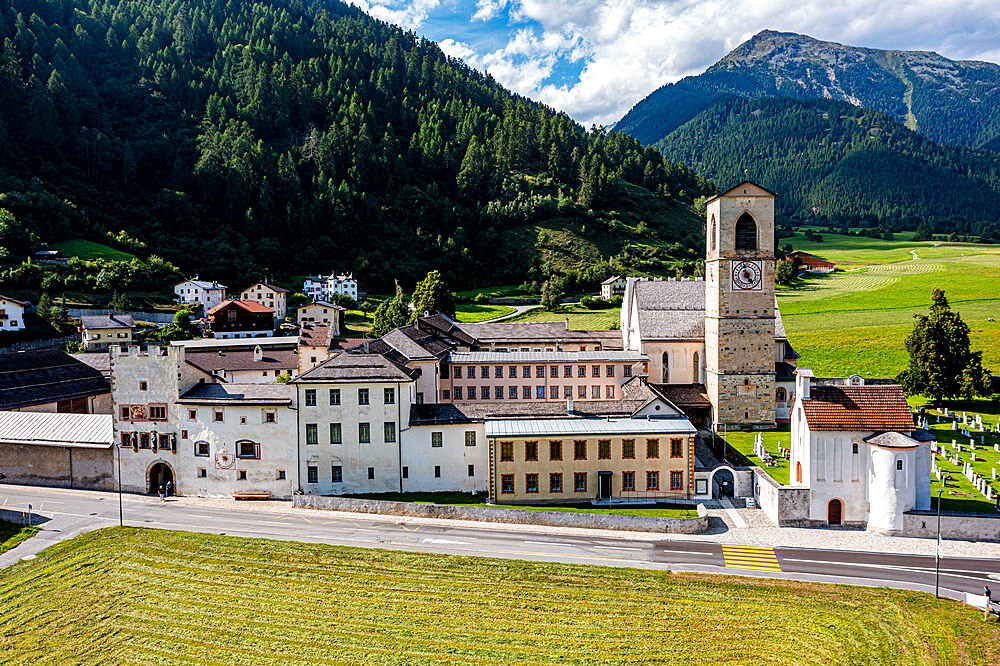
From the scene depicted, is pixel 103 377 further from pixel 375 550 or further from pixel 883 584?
pixel 883 584

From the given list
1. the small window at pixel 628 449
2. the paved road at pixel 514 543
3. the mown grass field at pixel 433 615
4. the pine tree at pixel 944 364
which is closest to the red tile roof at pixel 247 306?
the paved road at pixel 514 543

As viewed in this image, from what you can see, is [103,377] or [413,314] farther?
[413,314]

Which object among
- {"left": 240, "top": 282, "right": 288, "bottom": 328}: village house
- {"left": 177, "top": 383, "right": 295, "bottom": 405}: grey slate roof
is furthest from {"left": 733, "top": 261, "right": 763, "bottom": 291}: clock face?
{"left": 240, "top": 282, "right": 288, "bottom": 328}: village house

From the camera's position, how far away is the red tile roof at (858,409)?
141ft

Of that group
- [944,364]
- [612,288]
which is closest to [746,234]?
[944,364]

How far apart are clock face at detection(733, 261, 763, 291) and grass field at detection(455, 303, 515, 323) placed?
208ft

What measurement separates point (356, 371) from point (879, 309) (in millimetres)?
100359

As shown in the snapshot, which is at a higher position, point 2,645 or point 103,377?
point 103,377

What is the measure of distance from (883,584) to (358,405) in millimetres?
34558

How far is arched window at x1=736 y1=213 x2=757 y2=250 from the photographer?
6350 centimetres

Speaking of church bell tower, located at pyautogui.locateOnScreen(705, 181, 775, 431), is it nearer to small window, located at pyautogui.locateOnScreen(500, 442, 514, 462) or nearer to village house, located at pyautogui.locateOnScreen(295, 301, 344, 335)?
small window, located at pyautogui.locateOnScreen(500, 442, 514, 462)

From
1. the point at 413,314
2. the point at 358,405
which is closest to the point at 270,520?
the point at 358,405

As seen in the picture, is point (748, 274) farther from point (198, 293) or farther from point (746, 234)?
point (198, 293)

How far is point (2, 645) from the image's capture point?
3114 cm
